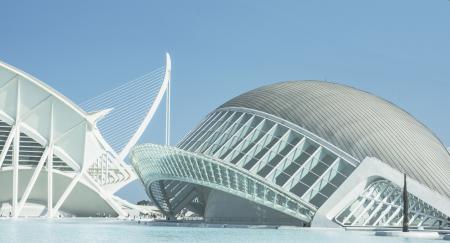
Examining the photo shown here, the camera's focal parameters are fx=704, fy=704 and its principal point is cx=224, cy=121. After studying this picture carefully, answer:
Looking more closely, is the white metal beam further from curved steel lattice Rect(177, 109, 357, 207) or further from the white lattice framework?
curved steel lattice Rect(177, 109, 357, 207)

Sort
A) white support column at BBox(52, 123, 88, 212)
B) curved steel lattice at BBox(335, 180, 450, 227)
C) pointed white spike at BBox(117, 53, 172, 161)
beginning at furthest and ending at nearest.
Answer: pointed white spike at BBox(117, 53, 172, 161) → white support column at BBox(52, 123, 88, 212) → curved steel lattice at BBox(335, 180, 450, 227)

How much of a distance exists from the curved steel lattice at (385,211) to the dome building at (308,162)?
0.07 meters

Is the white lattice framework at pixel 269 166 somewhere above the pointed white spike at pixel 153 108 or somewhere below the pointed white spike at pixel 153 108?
below

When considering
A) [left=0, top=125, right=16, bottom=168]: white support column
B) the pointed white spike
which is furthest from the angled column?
the pointed white spike

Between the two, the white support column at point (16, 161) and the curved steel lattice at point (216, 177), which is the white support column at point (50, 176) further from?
the curved steel lattice at point (216, 177)

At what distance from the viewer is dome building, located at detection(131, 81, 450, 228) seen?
151ft

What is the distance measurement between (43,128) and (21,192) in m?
8.88

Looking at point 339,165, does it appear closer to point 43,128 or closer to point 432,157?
point 432,157

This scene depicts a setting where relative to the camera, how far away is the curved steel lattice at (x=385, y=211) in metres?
45.2

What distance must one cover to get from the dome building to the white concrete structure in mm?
22052

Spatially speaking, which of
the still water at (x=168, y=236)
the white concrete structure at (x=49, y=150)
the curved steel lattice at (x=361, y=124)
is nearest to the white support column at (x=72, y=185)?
the white concrete structure at (x=49, y=150)

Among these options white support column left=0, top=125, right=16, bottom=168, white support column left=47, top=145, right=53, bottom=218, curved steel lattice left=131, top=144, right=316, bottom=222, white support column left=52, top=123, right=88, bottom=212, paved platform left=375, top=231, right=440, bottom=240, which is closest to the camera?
paved platform left=375, top=231, right=440, bottom=240

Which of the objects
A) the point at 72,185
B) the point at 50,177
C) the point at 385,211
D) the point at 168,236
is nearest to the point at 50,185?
the point at 50,177

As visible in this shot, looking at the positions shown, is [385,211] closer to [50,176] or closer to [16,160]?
[50,176]
